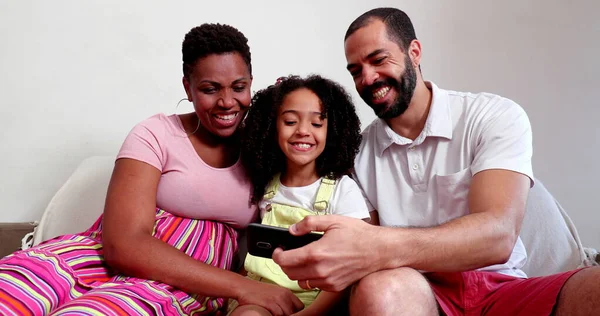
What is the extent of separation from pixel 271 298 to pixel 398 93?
2.15 ft

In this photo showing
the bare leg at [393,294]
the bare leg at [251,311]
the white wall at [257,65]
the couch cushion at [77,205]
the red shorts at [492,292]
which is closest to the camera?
the bare leg at [393,294]

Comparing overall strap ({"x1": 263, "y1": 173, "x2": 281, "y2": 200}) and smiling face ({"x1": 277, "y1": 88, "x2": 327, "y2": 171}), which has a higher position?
smiling face ({"x1": 277, "y1": 88, "x2": 327, "y2": 171})

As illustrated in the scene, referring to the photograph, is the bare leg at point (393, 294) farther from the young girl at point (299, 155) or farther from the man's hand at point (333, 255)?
the young girl at point (299, 155)

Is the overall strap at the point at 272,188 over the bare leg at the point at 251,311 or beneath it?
over

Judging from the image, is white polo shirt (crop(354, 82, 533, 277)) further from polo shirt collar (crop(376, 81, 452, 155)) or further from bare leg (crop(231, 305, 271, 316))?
bare leg (crop(231, 305, 271, 316))

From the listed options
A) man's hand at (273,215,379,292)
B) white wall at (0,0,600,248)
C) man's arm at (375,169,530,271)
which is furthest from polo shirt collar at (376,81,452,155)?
white wall at (0,0,600,248)

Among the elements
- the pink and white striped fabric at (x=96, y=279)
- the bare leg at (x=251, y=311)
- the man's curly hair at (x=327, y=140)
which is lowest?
the bare leg at (x=251, y=311)

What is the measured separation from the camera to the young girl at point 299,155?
143cm

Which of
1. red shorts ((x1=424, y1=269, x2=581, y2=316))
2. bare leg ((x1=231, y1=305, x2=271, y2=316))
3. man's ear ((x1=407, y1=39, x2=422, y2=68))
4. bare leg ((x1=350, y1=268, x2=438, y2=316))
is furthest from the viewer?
man's ear ((x1=407, y1=39, x2=422, y2=68))

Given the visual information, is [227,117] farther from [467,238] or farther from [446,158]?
[467,238]

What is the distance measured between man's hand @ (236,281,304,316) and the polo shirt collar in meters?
0.49

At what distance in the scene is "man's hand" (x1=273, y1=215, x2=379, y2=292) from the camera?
3.17ft

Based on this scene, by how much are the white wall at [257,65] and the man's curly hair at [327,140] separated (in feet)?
2.18

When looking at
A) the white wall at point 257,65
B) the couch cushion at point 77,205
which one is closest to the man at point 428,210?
the white wall at point 257,65
